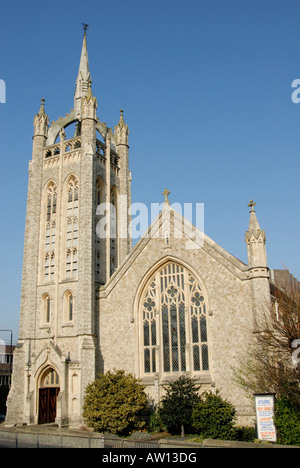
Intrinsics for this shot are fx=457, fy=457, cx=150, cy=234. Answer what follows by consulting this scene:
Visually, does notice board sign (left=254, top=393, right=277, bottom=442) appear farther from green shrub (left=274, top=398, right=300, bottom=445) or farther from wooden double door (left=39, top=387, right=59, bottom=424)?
wooden double door (left=39, top=387, right=59, bottom=424)

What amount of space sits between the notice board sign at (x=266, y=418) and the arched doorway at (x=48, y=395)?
15126mm

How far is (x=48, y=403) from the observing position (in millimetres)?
29359

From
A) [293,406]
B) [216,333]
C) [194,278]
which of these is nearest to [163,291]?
[194,278]

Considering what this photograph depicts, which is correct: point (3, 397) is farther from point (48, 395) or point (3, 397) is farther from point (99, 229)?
point (99, 229)

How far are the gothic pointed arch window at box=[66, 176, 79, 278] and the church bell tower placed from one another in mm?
75

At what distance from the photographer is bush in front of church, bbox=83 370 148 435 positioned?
945 inches

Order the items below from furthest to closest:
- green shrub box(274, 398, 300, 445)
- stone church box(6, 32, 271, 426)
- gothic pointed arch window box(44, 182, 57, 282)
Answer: gothic pointed arch window box(44, 182, 57, 282) → stone church box(6, 32, 271, 426) → green shrub box(274, 398, 300, 445)

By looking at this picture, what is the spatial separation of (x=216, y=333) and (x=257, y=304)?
3.04 m

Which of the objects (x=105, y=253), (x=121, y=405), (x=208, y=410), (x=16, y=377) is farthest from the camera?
(x=105, y=253)

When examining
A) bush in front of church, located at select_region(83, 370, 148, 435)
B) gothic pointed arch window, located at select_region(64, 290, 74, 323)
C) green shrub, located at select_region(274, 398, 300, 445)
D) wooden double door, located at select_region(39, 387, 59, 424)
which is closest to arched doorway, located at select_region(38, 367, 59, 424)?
wooden double door, located at select_region(39, 387, 59, 424)

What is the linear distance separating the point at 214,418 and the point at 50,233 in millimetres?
18068

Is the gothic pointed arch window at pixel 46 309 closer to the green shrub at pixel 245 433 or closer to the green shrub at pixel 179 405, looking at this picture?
the green shrub at pixel 179 405

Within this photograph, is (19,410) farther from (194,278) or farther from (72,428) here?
(194,278)
